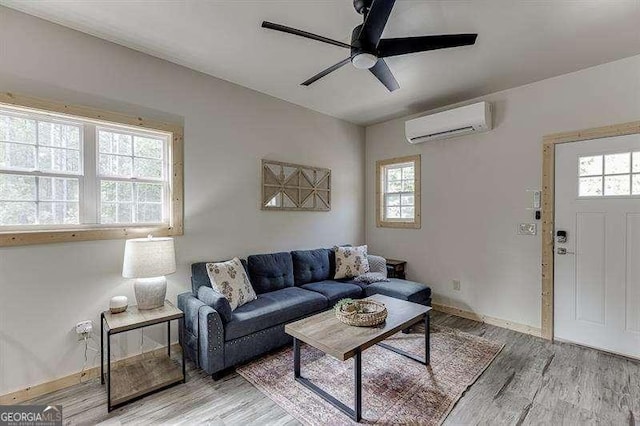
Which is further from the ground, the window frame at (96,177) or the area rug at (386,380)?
the window frame at (96,177)

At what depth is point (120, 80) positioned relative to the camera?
256 centimetres

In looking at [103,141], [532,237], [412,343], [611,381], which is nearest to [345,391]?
[412,343]

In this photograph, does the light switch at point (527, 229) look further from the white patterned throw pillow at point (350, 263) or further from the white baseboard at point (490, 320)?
the white patterned throw pillow at point (350, 263)

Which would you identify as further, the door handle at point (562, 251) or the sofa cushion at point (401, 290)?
the sofa cushion at point (401, 290)

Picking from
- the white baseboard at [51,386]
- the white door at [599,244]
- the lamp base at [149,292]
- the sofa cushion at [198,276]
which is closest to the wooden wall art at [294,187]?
the sofa cushion at [198,276]

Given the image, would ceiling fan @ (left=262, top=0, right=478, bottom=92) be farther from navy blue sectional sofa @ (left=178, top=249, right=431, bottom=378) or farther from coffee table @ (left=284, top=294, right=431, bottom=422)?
navy blue sectional sofa @ (left=178, top=249, right=431, bottom=378)

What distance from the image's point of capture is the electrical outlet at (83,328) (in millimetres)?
2330

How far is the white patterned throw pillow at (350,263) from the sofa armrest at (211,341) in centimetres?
182

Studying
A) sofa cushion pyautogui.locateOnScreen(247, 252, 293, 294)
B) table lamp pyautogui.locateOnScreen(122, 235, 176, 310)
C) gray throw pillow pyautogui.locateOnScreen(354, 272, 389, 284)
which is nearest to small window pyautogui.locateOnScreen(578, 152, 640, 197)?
gray throw pillow pyautogui.locateOnScreen(354, 272, 389, 284)

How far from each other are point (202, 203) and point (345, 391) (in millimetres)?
2171

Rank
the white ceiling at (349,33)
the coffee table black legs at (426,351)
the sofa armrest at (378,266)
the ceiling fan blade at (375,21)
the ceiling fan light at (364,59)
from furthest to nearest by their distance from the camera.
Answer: the sofa armrest at (378,266) < the coffee table black legs at (426,351) < the white ceiling at (349,33) < the ceiling fan light at (364,59) < the ceiling fan blade at (375,21)

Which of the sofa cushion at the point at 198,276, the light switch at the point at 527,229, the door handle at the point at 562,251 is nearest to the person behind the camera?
the sofa cushion at the point at 198,276

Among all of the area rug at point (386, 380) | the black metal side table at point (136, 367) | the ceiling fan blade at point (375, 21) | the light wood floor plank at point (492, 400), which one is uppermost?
the ceiling fan blade at point (375, 21)

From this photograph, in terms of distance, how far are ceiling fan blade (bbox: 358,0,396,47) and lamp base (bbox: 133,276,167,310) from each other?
7.87 feet
